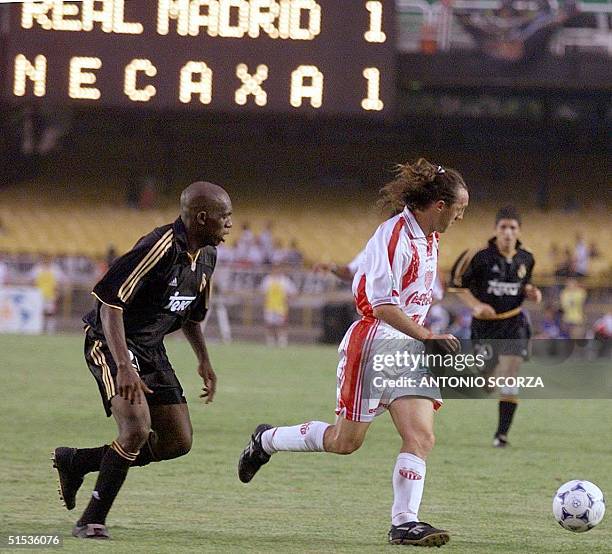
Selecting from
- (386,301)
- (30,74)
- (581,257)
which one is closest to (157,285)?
(386,301)

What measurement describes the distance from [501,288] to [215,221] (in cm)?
543

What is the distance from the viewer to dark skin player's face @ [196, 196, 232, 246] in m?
5.99

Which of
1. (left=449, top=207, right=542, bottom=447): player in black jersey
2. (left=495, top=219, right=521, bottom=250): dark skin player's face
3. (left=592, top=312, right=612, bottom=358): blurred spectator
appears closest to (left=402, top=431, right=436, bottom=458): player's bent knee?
(left=449, top=207, right=542, bottom=447): player in black jersey

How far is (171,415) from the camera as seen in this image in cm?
623

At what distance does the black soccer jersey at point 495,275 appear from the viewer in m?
10.9

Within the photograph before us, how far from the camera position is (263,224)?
100ft

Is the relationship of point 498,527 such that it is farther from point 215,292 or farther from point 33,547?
point 215,292

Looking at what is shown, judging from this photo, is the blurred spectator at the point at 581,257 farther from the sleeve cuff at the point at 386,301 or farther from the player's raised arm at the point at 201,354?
the sleeve cuff at the point at 386,301

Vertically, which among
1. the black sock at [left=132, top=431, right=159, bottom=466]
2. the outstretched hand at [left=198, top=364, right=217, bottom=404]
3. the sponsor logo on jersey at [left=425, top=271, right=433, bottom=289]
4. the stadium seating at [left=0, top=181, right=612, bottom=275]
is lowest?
the black sock at [left=132, top=431, right=159, bottom=466]

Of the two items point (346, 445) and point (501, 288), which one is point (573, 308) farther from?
point (346, 445)

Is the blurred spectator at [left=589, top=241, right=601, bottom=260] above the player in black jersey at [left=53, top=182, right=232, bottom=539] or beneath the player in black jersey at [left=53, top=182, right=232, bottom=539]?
above

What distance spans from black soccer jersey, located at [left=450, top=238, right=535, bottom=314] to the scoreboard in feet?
32.0

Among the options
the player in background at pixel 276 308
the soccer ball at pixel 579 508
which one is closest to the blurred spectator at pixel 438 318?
the player in background at pixel 276 308

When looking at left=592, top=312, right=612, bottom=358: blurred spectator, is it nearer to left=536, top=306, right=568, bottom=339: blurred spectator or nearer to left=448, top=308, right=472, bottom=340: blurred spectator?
left=536, top=306, right=568, bottom=339: blurred spectator
